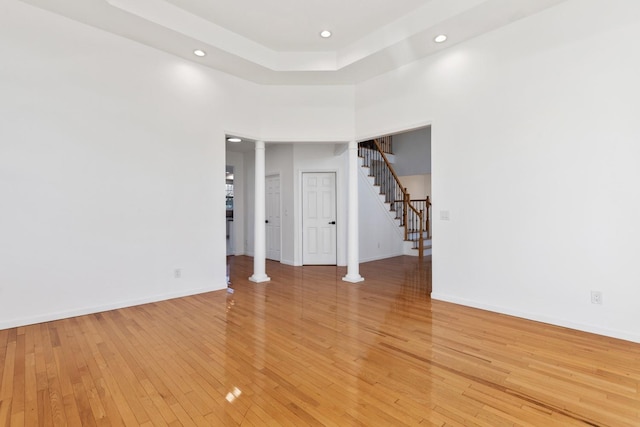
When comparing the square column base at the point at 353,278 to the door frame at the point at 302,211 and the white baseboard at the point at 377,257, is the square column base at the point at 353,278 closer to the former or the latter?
the door frame at the point at 302,211

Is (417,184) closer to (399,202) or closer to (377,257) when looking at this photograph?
(399,202)

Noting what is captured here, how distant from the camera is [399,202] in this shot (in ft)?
25.5

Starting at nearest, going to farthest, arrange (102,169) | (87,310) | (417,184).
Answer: (87,310) → (102,169) → (417,184)

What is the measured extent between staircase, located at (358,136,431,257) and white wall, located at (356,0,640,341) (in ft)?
10.8

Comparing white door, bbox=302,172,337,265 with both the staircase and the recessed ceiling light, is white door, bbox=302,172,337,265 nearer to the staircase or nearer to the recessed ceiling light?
the staircase

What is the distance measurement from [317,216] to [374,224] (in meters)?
1.40

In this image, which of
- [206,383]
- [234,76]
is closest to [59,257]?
[206,383]

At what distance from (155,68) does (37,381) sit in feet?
11.5

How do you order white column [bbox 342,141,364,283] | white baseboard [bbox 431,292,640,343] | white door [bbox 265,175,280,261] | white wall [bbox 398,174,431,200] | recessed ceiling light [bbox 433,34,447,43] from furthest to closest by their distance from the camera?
white wall [bbox 398,174,431,200], white door [bbox 265,175,280,261], white column [bbox 342,141,364,283], recessed ceiling light [bbox 433,34,447,43], white baseboard [bbox 431,292,640,343]

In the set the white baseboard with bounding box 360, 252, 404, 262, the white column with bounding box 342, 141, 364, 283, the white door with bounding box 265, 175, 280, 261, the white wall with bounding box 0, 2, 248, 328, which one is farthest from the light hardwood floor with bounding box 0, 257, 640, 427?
the white door with bounding box 265, 175, 280, 261

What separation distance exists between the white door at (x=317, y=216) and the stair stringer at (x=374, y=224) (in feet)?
2.23

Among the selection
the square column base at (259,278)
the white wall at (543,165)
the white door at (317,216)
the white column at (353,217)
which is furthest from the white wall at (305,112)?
the square column base at (259,278)

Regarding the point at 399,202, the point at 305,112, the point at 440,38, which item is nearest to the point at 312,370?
the point at 440,38

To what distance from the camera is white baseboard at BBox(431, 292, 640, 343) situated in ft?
9.10
